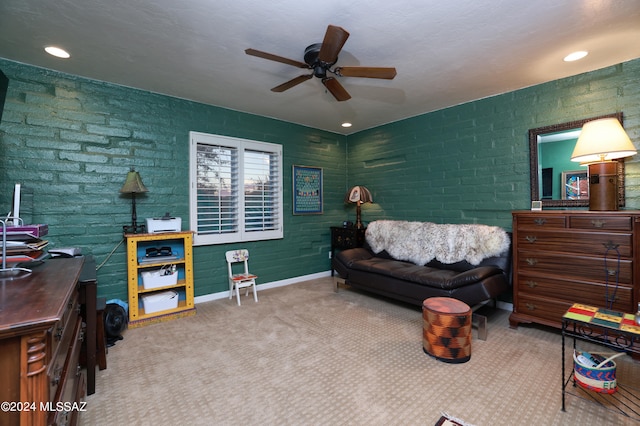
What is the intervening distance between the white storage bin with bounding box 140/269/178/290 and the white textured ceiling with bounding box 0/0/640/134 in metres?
2.10

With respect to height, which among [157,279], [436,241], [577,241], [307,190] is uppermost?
[307,190]

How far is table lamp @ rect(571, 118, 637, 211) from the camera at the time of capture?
8.07 ft

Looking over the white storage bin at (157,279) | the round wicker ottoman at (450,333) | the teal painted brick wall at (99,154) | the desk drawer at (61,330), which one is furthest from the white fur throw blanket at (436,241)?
the desk drawer at (61,330)

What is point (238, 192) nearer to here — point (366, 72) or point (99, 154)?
point (99, 154)

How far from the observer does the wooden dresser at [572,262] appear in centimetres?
238

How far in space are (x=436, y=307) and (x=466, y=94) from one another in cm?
268

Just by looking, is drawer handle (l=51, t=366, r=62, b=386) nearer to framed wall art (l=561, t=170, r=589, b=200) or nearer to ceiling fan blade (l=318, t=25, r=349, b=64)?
ceiling fan blade (l=318, t=25, r=349, b=64)

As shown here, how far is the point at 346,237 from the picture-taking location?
16.1 feet

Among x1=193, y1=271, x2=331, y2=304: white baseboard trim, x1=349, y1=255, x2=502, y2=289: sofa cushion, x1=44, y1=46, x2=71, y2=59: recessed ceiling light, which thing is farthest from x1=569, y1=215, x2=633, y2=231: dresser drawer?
x1=44, y1=46, x2=71, y2=59: recessed ceiling light

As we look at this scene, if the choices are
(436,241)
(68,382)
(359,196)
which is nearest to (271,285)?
(359,196)

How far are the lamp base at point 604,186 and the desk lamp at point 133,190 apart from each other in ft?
14.3

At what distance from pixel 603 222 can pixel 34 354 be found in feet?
12.0

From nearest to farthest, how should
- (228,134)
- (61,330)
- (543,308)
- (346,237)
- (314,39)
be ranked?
1. (61,330)
2. (314,39)
3. (543,308)
4. (228,134)
5. (346,237)

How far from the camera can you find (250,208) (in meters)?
4.30
